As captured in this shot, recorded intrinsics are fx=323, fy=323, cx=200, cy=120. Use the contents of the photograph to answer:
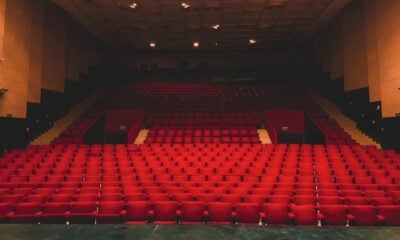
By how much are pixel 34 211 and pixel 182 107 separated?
257 inches

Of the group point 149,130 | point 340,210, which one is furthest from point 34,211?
point 149,130

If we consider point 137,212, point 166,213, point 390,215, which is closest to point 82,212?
point 137,212

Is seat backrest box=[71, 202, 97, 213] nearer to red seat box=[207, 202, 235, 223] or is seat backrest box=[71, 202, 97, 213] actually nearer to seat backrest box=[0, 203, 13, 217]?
seat backrest box=[0, 203, 13, 217]

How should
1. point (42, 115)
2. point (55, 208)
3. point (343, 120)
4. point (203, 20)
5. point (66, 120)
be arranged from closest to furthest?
point (55, 208), point (42, 115), point (343, 120), point (66, 120), point (203, 20)

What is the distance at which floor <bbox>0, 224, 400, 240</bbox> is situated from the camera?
339 centimetres

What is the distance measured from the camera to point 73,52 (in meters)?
10.5

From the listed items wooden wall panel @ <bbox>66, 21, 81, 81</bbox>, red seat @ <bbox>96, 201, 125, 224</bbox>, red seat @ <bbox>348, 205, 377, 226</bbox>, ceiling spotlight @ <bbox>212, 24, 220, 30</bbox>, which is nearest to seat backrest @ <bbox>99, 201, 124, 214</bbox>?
red seat @ <bbox>96, 201, 125, 224</bbox>

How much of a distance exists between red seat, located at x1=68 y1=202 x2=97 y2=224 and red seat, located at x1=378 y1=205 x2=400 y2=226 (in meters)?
3.62

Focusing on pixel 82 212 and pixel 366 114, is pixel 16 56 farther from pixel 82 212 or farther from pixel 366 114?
pixel 366 114

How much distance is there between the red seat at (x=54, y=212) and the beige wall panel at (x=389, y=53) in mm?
6632

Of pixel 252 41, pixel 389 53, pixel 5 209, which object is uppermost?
pixel 252 41

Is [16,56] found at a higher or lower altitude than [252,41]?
lower

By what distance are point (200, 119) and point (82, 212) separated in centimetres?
536

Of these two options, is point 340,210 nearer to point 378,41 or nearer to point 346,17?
point 378,41
